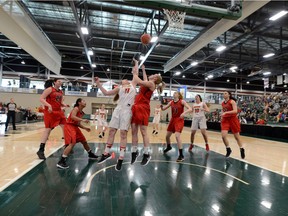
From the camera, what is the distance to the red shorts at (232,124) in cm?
572

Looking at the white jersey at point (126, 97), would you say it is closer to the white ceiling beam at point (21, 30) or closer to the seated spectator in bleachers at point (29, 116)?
the white ceiling beam at point (21, 30)

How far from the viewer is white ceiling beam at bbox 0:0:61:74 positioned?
8555 mm

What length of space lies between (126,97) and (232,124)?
134 inches

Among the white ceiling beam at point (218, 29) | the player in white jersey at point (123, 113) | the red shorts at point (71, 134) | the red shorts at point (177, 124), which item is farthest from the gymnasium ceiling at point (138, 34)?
the red shorts at point (71, 134)

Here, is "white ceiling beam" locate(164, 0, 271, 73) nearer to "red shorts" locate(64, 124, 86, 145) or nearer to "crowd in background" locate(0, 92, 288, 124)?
"crowd in background" locate(0, 92, 288, 124)

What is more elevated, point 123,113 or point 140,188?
point 123,113

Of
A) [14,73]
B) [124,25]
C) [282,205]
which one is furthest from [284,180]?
[14,73]

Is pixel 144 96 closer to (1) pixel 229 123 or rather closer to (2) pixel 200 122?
(1) pixel 229 123

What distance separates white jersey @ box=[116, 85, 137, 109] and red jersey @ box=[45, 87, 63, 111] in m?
1.84

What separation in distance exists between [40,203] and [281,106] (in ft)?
57.6

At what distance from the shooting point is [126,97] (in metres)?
3.81

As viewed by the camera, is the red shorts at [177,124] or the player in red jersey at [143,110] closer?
the player in red jersey at [143,110]

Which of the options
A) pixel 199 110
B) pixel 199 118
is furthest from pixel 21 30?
pixel 199 118

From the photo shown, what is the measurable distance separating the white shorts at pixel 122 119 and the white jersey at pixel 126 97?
0.09m
